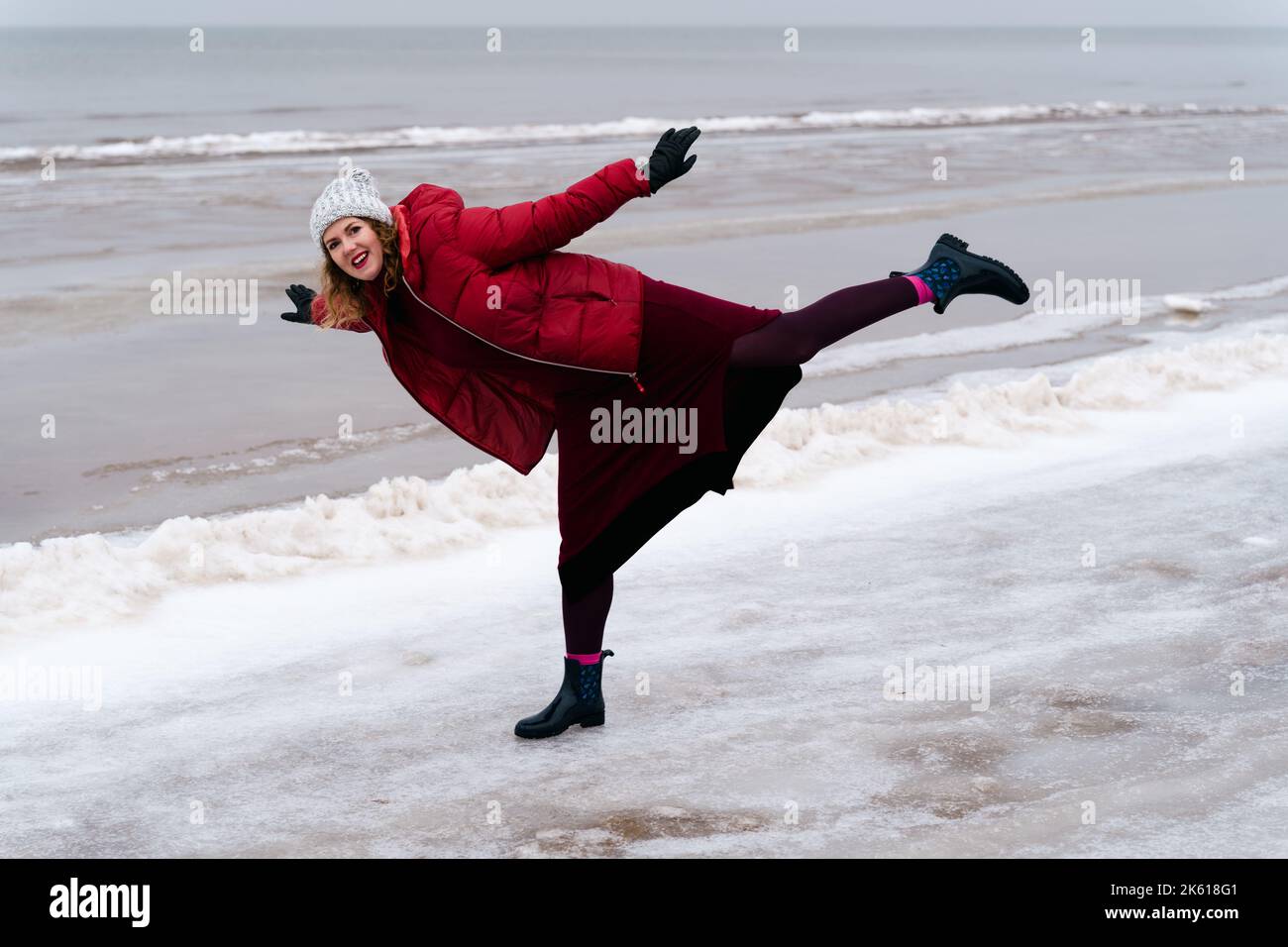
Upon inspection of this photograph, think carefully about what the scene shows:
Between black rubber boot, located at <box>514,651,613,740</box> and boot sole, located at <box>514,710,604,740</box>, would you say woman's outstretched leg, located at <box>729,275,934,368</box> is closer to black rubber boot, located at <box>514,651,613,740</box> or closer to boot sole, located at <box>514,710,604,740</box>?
black rubber boot, located at <box>514,651,613,740</box>

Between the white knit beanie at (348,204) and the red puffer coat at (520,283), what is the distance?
0.16 feet

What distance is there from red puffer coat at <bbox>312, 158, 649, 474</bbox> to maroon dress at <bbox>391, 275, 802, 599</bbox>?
85 mm

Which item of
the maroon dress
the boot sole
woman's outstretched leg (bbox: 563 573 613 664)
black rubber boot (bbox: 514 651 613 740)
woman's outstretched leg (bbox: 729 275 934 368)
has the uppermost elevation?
woman's outstretched leg (bbox: 729 275 934 368)

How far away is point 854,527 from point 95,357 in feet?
18.3

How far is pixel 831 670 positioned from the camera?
4164 millimetres

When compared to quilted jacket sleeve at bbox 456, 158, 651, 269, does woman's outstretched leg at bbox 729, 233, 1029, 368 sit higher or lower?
lower

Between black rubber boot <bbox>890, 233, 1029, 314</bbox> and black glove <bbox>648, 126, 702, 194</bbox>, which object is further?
black rubber boot <bbox>890, 233, 1029, 314</bbox>

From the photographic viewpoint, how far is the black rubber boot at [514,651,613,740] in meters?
3.78

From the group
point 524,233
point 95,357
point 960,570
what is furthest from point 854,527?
point 95,357

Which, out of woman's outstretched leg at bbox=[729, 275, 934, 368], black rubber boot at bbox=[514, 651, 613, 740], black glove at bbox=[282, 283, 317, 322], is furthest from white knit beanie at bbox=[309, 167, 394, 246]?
black rubber boot at bbox=[514, 651, 613, 740]

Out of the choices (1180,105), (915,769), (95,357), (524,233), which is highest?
(1180,105)

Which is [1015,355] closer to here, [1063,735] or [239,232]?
[1063,735]

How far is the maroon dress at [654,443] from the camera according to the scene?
12.1 feet

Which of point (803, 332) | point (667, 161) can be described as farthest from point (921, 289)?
point (667, 161)
